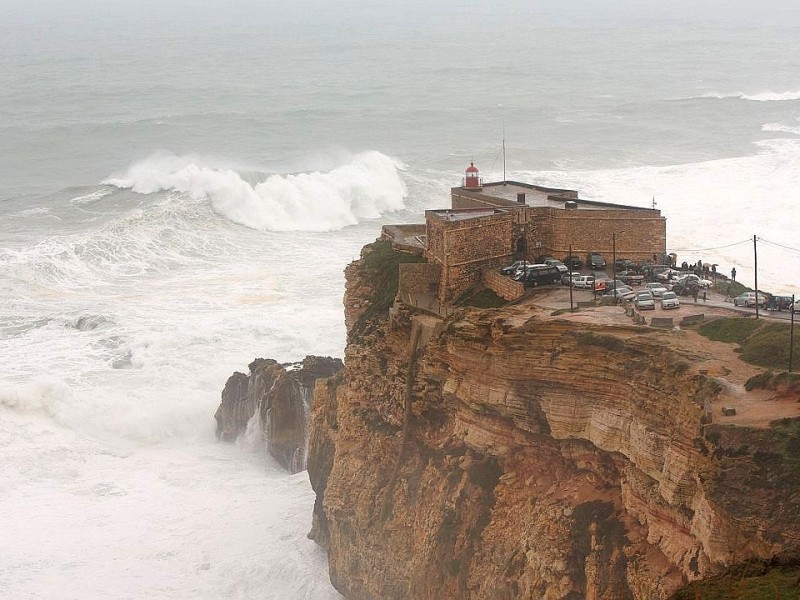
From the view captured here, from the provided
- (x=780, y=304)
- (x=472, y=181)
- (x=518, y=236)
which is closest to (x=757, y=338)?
(x=780, y=304)

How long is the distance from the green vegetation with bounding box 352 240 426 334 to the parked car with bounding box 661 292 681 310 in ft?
21.2

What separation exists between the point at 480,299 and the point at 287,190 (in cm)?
4863

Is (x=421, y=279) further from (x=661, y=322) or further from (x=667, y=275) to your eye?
(x=661, y=322)

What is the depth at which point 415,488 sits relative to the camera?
83.7 feet

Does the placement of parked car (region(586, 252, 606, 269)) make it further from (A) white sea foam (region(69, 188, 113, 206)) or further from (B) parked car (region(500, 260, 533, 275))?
(A) white sea foam (region(69, 188, 113, 206))

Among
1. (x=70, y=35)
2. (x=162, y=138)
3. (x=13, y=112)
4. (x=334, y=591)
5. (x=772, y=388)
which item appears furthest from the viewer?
(x=70, y=35)

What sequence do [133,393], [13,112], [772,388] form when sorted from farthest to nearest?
[13,112] < [133,393] < [772,388]

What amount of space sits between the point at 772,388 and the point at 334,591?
12.9 metres

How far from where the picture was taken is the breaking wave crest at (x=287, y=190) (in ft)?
235

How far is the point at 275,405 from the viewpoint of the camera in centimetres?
3681

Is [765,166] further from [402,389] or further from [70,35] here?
[70,35]

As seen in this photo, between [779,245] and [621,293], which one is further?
[779,245]

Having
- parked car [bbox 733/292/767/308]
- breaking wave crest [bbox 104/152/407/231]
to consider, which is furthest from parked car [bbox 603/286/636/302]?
breaking wave crest [bbox 104/152/407/231]

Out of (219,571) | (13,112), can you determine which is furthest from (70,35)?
(219,571)
